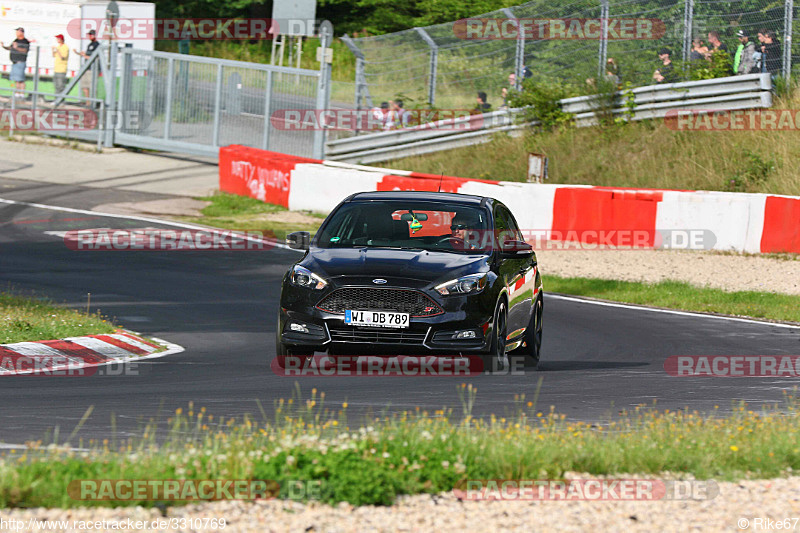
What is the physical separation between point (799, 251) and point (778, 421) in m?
11.2

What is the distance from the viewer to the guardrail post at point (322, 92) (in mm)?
28033

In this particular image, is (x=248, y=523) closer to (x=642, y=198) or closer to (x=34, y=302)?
(x=34, y=302)

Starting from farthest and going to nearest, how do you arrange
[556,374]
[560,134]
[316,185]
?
[560,134] < [316,185] < [556,374]

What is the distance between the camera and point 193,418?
795cm

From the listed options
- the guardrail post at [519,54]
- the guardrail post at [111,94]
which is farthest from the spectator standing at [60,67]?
the guardrail post at [519,54]

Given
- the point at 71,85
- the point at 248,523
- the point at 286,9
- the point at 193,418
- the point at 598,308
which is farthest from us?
A: the point at 286,9

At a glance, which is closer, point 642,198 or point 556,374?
point 556,374

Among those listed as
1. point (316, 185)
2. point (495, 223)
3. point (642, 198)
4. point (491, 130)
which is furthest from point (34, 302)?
point (491, 130)

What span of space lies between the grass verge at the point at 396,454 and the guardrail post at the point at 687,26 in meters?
17.7

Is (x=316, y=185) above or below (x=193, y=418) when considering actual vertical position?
above

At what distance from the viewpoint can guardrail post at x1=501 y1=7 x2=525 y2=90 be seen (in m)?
26.5

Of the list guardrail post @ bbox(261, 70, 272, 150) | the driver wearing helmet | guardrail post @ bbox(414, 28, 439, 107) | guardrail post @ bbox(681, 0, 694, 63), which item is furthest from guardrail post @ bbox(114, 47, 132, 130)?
the driver wearing helmet

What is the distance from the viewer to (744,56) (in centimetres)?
2416
